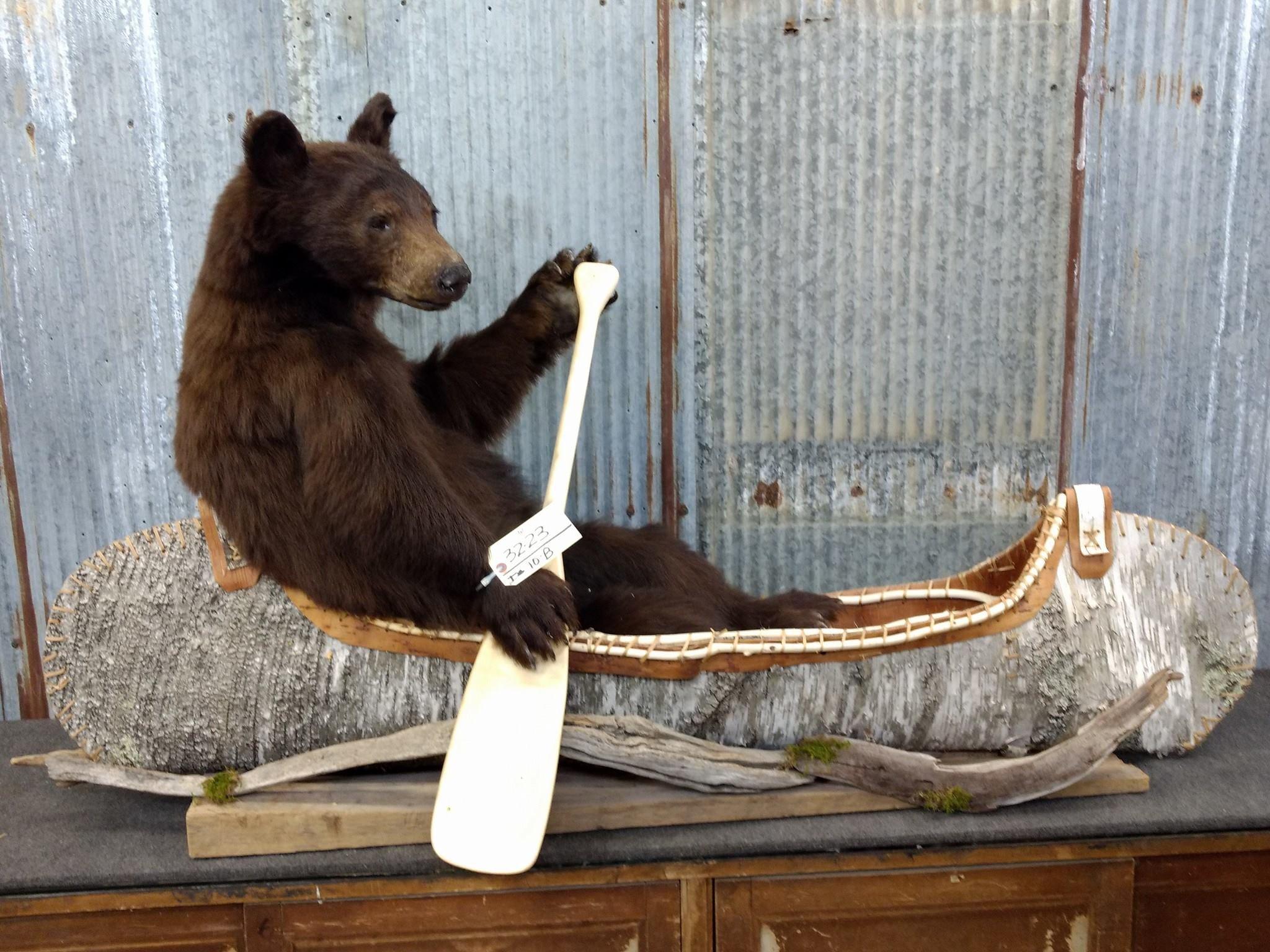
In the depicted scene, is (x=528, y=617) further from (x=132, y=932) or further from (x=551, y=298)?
(x=132, y=932)

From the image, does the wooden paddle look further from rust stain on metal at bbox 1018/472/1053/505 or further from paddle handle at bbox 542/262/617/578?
rust stain on metal at bbox 1018/472/1053/505

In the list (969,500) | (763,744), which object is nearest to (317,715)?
(763,744)

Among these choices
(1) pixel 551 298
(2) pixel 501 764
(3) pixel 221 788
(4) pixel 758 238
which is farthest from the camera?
(4) pixel 758 238

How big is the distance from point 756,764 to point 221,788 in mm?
940

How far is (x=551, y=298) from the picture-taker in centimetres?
202

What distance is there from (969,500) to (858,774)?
1163 millimetres

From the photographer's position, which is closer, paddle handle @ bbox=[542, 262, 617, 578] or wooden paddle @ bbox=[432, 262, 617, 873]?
wooden paddle @ bbox=[432, 262, 617, 873]

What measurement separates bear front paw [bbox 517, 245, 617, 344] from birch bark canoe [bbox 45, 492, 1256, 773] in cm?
72

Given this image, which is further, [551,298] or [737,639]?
[551,298]

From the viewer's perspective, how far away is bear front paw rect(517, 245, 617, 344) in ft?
6.57

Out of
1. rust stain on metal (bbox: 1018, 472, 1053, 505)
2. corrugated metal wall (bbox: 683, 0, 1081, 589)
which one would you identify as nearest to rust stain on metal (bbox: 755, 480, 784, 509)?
corrugated metal wall (bbox: 683, 0, 1081, 589)

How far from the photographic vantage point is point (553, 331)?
2.04 metres

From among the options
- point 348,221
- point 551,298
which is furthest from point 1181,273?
point 348,221

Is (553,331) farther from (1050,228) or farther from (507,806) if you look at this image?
(1050,228)
